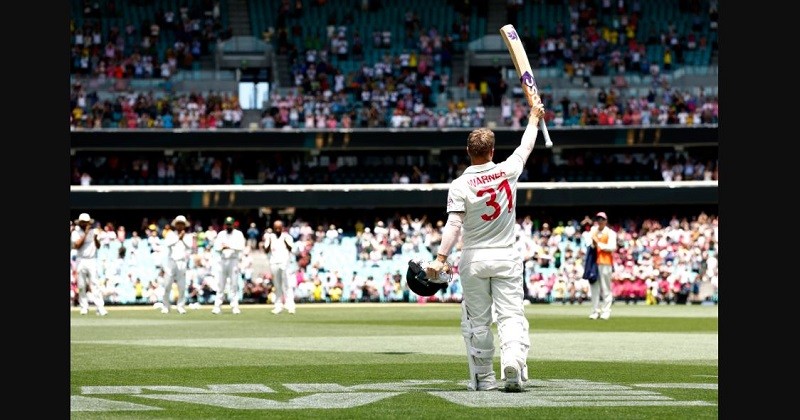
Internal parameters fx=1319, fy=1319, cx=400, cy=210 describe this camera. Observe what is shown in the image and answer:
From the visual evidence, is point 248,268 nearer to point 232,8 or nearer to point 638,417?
point 232,8

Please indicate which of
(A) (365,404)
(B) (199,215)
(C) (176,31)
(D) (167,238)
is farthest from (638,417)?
(C) (176,31)

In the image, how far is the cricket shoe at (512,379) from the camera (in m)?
11.1

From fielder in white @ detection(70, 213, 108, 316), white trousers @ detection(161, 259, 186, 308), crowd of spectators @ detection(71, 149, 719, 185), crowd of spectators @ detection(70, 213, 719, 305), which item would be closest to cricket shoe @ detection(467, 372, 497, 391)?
fielder in white @ detection(70, 213, 108, 316)

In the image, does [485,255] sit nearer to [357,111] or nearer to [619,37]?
[357,111]

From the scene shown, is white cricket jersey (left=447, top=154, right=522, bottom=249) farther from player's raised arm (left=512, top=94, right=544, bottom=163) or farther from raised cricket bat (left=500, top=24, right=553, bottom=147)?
raised cricket bat (left=500, top=24, right=553, bottom=147)

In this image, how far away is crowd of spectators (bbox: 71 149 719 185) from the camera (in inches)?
2050

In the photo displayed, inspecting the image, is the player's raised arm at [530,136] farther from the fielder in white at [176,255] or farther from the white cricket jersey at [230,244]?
the fielder in white at [176,255]

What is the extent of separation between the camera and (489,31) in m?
56.9

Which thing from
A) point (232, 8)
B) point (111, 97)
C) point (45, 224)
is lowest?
point (45, 224)

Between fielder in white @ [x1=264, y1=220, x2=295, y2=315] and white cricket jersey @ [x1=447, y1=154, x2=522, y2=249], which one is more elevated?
white cricket jersey @ [x1=447, y1=154, x2=522, y2=249]

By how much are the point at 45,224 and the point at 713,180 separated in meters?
49.0

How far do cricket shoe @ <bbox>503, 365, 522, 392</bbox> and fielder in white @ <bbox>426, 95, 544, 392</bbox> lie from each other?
0.17ft

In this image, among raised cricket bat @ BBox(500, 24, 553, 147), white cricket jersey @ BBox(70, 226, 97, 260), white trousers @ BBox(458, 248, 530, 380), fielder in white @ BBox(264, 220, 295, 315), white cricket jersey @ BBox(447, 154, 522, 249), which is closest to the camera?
white trousers @ BBox(458, 248, 530, 380)

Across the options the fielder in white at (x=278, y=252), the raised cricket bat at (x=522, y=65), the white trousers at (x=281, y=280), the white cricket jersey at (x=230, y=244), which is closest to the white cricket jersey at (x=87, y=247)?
the white cricket jersey at (x=230, y=244)
